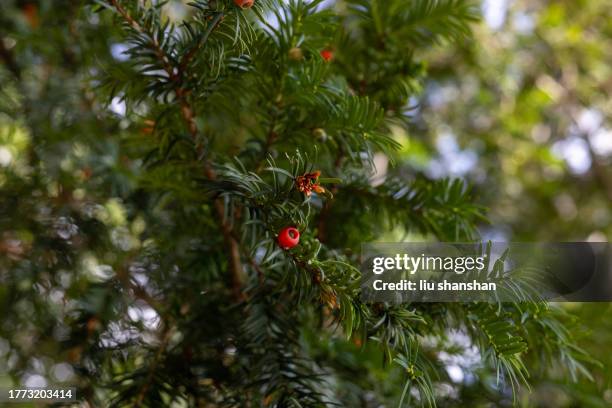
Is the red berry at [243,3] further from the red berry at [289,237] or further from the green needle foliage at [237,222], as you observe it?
the red berry at [289,237]

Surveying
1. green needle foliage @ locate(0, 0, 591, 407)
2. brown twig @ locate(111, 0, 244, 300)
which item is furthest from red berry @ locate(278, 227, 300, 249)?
brown twig @ locate(111, 0, 244, 300)

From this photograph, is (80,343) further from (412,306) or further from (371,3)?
(371,3)

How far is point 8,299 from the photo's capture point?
2.68 ft

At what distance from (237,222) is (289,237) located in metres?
0.21

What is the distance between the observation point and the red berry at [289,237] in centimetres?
46

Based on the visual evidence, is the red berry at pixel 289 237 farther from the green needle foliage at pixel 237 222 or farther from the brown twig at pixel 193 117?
the brown twig at pixel 193 117

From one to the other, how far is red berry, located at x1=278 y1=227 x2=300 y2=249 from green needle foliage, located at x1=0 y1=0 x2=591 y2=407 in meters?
0.01

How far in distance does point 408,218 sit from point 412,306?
0.54ft

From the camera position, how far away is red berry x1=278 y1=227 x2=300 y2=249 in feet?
1.52

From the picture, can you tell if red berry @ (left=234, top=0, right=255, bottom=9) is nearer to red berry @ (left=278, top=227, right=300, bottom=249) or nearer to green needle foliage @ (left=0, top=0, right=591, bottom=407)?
green needle foliage @ (left=0, top=0, right=591, bottom=407)

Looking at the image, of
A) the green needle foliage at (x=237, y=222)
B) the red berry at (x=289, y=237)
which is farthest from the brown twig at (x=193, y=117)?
the red berry at (x=289, y=237)

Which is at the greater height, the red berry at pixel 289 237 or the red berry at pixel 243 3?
the red berry at pixel 243 3

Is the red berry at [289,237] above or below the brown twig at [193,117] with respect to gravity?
below

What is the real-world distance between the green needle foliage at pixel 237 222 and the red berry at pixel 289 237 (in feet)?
0.03
